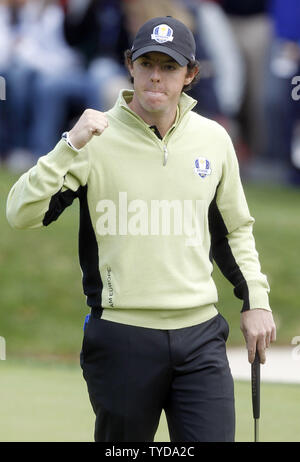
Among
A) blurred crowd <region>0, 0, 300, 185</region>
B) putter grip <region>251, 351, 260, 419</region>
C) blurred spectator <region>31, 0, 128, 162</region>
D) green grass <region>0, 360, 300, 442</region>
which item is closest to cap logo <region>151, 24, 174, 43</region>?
putter grip <region>251, 351, 260, 419</region>

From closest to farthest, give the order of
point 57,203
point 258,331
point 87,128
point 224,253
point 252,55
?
point 87,128 < point 57,203 < point 258,331 < point 224,253 < point 252,55

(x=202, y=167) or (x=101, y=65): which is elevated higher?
(x=101, y=65)

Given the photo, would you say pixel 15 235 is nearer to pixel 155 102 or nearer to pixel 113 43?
pixel 113 43

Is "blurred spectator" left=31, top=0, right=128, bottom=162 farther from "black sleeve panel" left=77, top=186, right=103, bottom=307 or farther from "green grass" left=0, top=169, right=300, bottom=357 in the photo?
"black sleeve panel" left=77, top=186, right=103, bottom=307

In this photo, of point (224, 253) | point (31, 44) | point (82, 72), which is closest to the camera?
point (224, 253)

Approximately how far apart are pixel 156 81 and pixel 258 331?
0.97m

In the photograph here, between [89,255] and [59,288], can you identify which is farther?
[59,288]

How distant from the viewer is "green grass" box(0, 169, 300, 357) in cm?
923

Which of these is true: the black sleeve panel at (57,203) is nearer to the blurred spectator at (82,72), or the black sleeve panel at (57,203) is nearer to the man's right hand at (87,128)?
the man's right hand at (87,128)

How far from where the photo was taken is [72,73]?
41.7ft

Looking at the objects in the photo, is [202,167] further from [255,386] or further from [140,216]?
[255,386]

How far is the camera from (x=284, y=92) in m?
12.5

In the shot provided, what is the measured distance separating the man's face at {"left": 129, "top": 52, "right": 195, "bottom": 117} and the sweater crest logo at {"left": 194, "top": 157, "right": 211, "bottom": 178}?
213 millimetres

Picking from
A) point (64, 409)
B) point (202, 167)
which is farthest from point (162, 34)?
point (64, 409)
